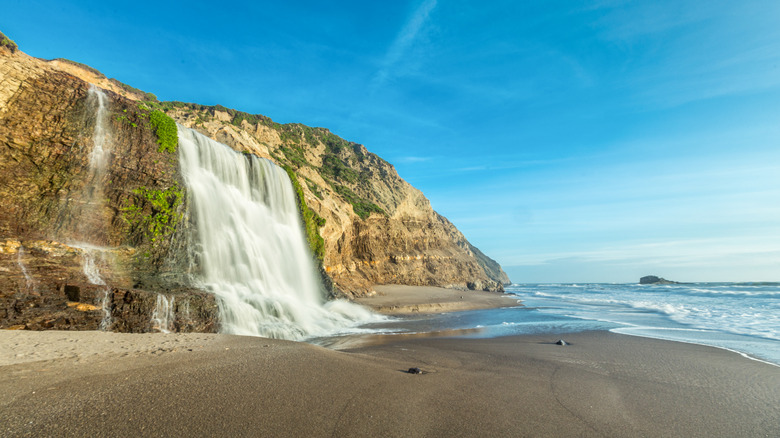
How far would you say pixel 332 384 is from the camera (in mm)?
4371

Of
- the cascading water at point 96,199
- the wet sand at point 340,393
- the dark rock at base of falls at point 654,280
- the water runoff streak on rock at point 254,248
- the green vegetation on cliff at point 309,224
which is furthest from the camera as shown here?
the dark rock at base of falls at point 654,280

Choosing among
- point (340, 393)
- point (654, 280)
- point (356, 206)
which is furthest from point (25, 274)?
point (654, 280)

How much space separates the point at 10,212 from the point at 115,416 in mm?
9895

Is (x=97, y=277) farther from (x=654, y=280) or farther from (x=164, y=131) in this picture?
(x=654, y=280)

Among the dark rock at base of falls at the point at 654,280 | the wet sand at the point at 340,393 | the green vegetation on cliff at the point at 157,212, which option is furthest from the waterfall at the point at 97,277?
the dark rock at base of falls at the point at 654,280

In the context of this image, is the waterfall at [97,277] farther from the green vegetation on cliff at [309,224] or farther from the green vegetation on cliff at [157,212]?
the green vegetation on cliff at [309,224]

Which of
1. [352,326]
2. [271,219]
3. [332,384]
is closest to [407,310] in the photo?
[352,326]

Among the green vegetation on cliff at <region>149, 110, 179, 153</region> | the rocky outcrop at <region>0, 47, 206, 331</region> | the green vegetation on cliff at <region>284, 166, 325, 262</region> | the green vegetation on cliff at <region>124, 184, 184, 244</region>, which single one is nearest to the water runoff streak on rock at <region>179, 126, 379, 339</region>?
the green vegetation on cliff at <region>284, 166, 325, 262</region>

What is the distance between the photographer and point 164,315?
8.88 metres

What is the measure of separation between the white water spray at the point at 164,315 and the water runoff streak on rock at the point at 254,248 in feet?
4.81

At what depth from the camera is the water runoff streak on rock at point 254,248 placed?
11781 millimetres

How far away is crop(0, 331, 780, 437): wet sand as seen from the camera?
3113 millimetres

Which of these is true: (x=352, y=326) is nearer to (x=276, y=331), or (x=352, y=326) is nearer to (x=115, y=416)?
(x=276, y=331)

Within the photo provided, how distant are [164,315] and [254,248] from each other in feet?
21.7
